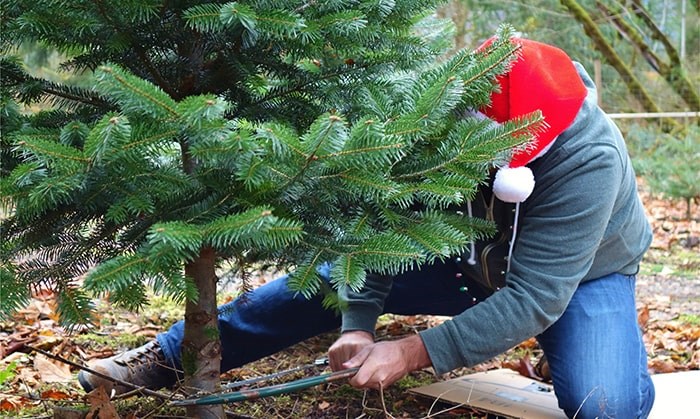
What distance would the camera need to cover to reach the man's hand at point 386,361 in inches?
74.5

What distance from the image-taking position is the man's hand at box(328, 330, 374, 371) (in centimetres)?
212

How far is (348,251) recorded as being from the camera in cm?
146

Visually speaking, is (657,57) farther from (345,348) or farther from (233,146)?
(233,146)

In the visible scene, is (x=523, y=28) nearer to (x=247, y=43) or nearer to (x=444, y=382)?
(x=444, y=382)

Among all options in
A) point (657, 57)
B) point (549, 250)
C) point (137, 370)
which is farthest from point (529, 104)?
point (657, 57)

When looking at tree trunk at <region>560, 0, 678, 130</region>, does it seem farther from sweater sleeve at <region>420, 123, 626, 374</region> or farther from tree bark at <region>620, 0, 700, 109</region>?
sweater sleeve at <region>420, 123, 626, 374</region>

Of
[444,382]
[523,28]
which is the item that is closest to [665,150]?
[523,28]

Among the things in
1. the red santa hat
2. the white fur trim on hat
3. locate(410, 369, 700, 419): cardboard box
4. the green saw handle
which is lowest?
locate(410, 369, 700, 419): cardboard box

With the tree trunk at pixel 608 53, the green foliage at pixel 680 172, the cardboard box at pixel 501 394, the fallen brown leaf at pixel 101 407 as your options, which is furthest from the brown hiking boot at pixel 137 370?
the tree trunk at pixel 608 53

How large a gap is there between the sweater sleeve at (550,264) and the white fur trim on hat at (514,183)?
0.14 m

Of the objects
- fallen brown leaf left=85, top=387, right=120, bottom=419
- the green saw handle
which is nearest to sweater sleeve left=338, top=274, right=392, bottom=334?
the green saw handle

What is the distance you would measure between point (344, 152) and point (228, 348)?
4.34 feet

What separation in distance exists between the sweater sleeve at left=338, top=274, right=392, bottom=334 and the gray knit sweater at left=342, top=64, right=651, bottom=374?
11.8 inches

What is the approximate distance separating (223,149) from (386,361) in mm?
865
